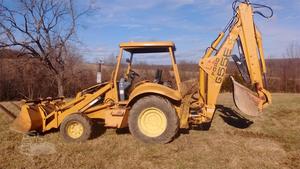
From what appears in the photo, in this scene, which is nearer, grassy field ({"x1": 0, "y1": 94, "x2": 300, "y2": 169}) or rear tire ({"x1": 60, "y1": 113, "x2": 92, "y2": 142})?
grassy field ({"x1": 0, "y1": 94, "x2": 300, "y2": 169})

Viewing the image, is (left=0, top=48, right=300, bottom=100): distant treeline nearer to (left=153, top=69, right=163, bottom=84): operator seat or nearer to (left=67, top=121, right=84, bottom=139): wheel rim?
(left=153, top=69, right=163, bottom=84): operator seat

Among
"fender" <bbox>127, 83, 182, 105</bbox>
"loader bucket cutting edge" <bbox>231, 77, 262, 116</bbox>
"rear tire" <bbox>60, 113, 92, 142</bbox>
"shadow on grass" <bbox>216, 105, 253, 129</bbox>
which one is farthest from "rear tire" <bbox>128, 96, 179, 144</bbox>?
"shadow on grass" <bbox>216, 105, 253, 129</bbox>

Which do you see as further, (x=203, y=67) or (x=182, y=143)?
(x=203, y=67)

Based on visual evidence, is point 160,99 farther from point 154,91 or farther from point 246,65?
point 246,65

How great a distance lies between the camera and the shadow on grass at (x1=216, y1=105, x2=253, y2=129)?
9.77 meters

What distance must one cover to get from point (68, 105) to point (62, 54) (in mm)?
11972

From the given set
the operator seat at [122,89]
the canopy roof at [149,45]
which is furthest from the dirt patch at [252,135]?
the operator seat at [122,89]

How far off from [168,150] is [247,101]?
93.1 inches

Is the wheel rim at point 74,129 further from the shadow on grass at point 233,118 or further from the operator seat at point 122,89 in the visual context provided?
the shadow on grass at point 233,118

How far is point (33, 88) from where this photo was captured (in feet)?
79.7

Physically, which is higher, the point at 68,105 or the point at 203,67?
the point at 203,67

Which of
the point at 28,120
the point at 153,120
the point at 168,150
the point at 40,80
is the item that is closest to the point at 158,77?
the point at 153,120

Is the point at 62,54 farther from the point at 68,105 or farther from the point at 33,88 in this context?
the point at 68,105


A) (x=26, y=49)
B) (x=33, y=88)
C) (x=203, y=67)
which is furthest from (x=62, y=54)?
(x=203, y=67)
